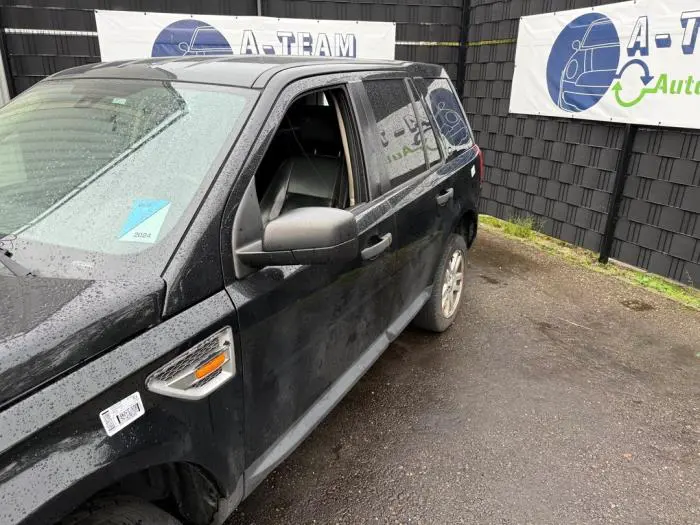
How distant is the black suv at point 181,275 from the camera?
129cm

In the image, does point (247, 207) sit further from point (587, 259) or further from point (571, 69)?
point (571, 69)

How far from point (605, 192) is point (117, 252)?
5242 millimetres

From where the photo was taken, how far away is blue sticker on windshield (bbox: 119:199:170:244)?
5.41 feet

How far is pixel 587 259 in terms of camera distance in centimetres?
575

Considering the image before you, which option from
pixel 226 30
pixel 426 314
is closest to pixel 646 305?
pixel 426 314

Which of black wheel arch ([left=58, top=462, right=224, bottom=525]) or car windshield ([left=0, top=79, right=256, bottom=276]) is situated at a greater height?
car windshield ([left=0, top=79, right=256, bottom=276])

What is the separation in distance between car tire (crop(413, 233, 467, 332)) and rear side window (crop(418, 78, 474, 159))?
2.18 ft

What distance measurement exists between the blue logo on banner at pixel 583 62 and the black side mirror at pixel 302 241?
464 centimetres

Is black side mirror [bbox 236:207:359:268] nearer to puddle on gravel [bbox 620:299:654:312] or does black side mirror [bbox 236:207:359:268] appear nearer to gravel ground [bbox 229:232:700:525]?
gravel ground [bbox 229:232:700:525]

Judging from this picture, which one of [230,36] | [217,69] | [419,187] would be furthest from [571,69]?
[217,69]

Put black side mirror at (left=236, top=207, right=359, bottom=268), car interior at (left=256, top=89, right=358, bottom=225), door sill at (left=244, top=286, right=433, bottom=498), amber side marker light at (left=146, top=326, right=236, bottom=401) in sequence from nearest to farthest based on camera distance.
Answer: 1. amber side marker light at (left=146, top=326, right=236, bottom=401)
2. black side mirror at (left=236, top=207, right=359, bottom=268)
3. door sill at (left=244, top=286, right=433, bottom=498)
4. car interior at (left=256, top=89, right=358, bottom=225)

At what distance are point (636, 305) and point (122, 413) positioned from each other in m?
4.55

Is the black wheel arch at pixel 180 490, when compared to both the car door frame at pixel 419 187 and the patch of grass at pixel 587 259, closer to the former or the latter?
the car door frame at pixel 419 187

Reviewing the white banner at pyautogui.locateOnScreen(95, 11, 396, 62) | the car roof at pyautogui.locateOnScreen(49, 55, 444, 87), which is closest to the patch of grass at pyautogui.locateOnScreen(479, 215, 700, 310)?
the white banner at pyautogui.locateOnScreen(95, 11, 396, 62)
